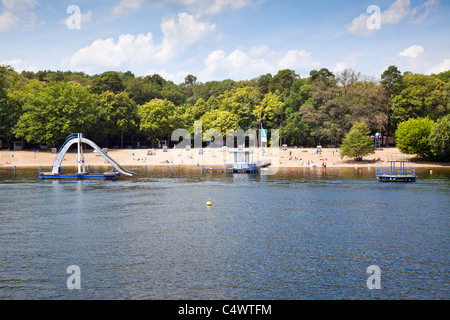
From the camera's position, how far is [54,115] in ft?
487

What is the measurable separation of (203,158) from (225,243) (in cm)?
10560

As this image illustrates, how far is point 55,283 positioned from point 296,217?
31.5 m

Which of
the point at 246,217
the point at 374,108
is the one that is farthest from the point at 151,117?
the point at 246,217

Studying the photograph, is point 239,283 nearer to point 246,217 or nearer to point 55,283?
point 55,283

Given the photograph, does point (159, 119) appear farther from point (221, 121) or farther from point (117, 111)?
point (221, 121)

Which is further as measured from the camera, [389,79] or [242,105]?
[242,105]

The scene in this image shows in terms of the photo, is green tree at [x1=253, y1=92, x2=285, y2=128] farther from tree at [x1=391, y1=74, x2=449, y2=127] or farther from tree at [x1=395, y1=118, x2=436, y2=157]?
tree at [x1=395, y1=118, x2=436, y2=157]

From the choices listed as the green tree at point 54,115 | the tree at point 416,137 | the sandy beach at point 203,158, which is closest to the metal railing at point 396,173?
the sandy beach at point 203,158

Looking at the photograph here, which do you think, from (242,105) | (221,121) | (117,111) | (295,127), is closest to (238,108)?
(242,105)

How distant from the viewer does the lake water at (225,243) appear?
30.4 metres

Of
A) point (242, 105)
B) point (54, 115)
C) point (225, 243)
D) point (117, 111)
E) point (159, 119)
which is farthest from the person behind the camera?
point (242, 105)

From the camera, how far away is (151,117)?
564 feet

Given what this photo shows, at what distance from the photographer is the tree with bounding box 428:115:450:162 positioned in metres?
121
